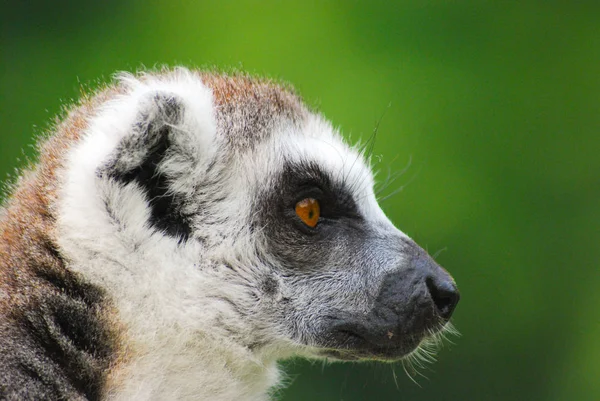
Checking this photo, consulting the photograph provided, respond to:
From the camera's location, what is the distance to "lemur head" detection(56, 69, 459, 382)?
312cm

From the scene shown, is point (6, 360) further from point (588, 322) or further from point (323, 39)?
point (588, 322)

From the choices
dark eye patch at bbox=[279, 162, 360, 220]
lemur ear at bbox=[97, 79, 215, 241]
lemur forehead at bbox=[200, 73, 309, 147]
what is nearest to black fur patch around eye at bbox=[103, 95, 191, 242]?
lemur ear at bbox=[97, 79, 215, 241]

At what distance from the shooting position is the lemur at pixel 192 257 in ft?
9.82

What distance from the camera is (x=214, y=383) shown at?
328 cm

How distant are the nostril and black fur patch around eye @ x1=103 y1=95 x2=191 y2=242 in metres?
1.01

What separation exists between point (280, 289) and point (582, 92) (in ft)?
18.6

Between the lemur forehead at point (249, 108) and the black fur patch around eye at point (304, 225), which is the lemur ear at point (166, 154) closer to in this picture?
the lemur forehead at point (249, 108)

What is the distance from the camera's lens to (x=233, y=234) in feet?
11.4

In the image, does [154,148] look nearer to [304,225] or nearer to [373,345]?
[304,225]

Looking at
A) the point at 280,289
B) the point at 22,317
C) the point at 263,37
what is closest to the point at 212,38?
the point at 263,37

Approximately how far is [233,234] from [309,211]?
1.13 ft

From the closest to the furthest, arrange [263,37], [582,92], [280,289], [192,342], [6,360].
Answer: [6,360], [192,342], [280,289], [263,37], [582,92]

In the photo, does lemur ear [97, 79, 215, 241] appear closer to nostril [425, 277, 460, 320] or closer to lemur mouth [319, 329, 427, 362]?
lemur mouth [319, 329, 427, 362]

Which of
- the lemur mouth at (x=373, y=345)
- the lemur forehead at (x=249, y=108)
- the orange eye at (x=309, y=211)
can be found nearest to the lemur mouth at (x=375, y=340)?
the lemur mouth at (x=373, y=345)
